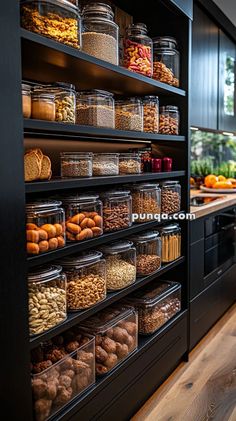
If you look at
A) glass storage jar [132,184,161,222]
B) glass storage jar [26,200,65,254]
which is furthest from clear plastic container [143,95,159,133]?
glass storage jar [26,200,65,254]

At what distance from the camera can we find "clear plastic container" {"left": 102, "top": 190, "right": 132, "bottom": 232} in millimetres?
1883

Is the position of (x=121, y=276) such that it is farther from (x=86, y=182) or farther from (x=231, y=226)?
(x=231, y=226)

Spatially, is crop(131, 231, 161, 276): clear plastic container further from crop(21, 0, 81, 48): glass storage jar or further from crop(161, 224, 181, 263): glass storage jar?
crop(21, 0, 81, 48): glass storage jar

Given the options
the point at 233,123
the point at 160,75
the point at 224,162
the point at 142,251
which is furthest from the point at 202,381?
the point at 224,162

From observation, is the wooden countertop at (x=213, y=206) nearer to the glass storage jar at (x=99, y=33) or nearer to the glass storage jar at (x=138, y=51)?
the glass storage jar at (x=138, y=51)

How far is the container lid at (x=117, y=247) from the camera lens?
1945mm

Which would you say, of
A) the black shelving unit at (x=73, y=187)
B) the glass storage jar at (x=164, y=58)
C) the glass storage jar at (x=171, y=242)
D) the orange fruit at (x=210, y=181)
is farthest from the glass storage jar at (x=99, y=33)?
the orange fruit at (x=210, y=181)

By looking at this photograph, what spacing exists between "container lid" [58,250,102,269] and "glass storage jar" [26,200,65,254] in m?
0.15

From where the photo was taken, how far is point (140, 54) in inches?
80.7

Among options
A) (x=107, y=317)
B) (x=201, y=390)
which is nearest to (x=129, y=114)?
(x=107, y=317)

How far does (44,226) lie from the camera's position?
1.51 m

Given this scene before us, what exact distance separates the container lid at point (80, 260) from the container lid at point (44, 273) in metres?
0.08

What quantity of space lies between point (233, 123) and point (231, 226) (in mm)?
1037

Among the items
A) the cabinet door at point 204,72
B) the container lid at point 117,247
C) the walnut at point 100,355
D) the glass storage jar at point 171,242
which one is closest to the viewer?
the walnut at point 100,355
